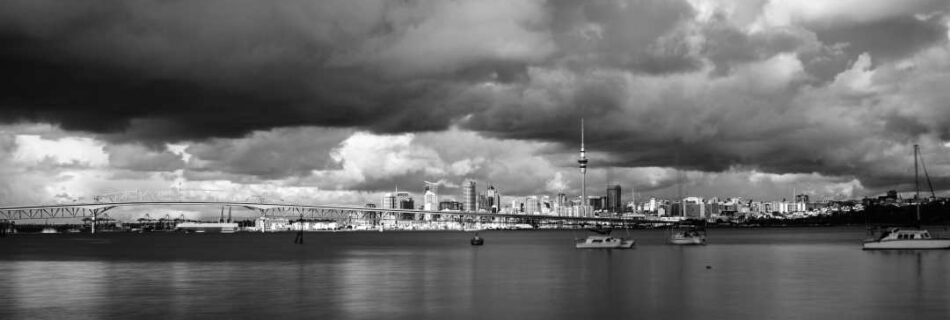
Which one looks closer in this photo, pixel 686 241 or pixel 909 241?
pixel 909 241

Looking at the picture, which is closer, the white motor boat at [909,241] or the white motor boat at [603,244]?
the white motor boat at [909,241]

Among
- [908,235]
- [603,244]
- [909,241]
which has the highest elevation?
[908,235]

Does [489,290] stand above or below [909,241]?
below

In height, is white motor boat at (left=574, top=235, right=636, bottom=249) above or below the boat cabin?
below

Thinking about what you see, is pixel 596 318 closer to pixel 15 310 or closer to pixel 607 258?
pixel 15 310

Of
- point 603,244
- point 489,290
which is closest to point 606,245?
point 603,244

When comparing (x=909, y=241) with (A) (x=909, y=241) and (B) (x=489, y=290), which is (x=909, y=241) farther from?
(B) (x=489, y=290)

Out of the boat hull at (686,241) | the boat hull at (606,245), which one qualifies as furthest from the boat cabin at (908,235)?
the boat hull at (686,241)

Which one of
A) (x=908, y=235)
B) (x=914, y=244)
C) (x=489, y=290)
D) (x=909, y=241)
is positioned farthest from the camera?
(x=908, y=235)

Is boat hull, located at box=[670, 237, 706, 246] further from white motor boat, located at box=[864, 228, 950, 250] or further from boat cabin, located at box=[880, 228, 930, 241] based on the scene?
boat cabin, located at box=[880, 228, 930, 241]

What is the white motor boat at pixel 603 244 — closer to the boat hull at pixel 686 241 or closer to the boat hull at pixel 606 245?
the boat hull at pixel 606 245

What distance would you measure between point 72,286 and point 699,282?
37931 millimetres

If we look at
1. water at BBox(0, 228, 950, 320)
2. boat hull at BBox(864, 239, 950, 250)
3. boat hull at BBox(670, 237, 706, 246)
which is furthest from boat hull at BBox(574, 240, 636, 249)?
water at BBox(0, 228, 950, 320)

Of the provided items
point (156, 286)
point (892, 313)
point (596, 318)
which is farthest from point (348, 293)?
point (892, 313)
